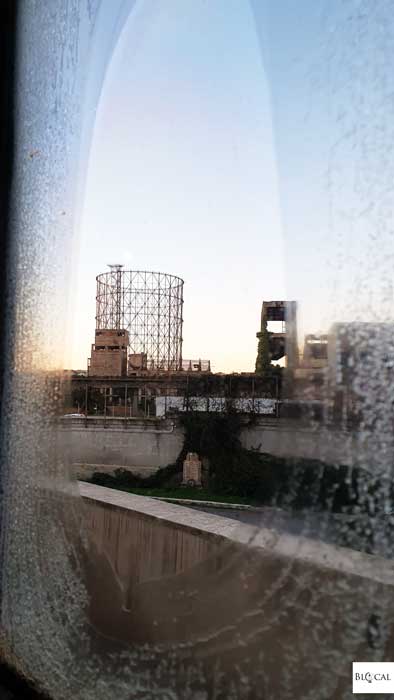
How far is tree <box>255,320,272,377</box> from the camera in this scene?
1.28 meters

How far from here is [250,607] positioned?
3.68 feet

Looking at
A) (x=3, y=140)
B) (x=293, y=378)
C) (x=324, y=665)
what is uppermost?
(x=3, y=140)

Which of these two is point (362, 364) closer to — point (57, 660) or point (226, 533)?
point (226, 533)

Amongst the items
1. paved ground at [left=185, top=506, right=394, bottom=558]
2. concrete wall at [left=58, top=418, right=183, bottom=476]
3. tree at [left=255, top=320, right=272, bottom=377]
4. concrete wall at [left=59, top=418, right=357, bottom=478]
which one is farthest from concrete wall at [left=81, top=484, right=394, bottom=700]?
concrete wall at [left=58, top=418, right=183, bottom=476]

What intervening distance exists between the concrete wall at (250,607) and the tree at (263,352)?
14.1 inches

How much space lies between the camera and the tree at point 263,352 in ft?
4.19

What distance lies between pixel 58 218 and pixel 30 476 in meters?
0.66

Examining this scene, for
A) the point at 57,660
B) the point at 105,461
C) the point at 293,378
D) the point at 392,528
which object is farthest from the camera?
the point at 105,461

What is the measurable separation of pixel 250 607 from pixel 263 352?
51 centimetres

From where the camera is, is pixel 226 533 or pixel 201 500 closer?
pixel 226 533

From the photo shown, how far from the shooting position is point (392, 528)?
0.88 meters

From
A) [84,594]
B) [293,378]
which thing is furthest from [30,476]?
[293,378]

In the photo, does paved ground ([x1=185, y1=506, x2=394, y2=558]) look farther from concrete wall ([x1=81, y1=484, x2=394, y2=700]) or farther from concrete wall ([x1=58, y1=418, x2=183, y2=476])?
concrete wall ([x1=58, y1=418, x2=183, y2=476])

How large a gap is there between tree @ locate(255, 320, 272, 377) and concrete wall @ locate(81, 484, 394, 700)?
1.17 ft
